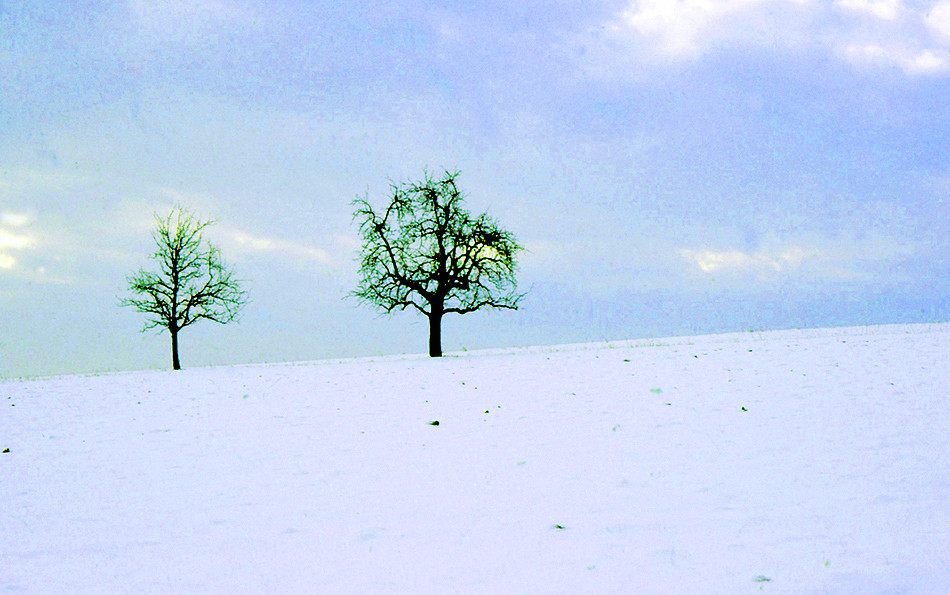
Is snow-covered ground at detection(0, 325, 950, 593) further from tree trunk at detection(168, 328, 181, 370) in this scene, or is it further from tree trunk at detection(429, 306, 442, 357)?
tree trunk at detection(168, 328, 181, 370)

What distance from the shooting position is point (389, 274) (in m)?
31.5

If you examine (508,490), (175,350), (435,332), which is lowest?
(508,490)

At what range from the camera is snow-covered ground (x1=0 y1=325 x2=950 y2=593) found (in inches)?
230

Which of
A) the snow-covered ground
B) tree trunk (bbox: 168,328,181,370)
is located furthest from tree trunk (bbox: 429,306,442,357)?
tree trunk (bbox: 168,328,181,370)

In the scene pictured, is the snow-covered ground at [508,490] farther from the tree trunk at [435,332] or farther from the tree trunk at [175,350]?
the tree trunk at [175,350]

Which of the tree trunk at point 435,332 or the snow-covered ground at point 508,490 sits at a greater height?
the tree trunk at point 435,332

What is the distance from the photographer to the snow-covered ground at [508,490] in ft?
19.2

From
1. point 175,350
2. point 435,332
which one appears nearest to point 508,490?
point 435,332

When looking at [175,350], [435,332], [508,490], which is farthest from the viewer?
[175,350]

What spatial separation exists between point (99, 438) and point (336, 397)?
5455mm

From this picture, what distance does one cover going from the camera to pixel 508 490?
8.23 metres

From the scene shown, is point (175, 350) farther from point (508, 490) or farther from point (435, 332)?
point (508, 490)

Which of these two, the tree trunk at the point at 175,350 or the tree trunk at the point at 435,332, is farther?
the tree trunk at the point at 175,350

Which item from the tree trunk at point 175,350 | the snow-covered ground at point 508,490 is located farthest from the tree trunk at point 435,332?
the tree trunk at point 175,350
